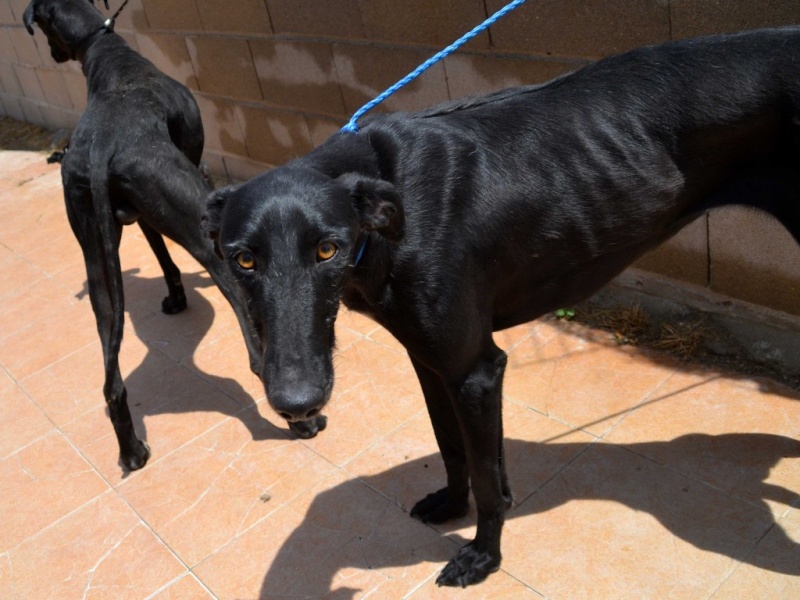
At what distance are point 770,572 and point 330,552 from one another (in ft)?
4.62

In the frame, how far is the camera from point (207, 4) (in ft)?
18.1

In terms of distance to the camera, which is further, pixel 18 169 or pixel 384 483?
pixel 18 169

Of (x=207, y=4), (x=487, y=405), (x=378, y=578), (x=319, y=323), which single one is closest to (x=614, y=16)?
(x=487, y=405)

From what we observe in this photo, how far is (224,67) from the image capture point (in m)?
5.74

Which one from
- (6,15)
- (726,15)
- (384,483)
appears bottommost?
(384,483)

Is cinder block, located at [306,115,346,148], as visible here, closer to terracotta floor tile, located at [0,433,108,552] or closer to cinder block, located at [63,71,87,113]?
terracotta floor tile, located at [0,433,108,552]

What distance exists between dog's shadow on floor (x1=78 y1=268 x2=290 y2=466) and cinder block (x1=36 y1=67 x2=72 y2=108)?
12.9 ft

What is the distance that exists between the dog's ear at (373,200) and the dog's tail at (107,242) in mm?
1843

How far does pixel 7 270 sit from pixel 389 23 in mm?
3413

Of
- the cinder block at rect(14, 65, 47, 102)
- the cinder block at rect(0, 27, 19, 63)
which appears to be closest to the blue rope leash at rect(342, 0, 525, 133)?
the cinder block at rect(14, 65, 47, 102)

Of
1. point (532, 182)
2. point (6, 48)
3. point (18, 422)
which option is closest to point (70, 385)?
point (18, 422)

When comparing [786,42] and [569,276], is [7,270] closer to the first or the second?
[569,276]

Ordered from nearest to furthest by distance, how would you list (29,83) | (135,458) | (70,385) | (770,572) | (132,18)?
(770,572), (135,458), (70,385), (132,18), (29,83)

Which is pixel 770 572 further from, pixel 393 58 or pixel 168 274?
pixel 168 274
